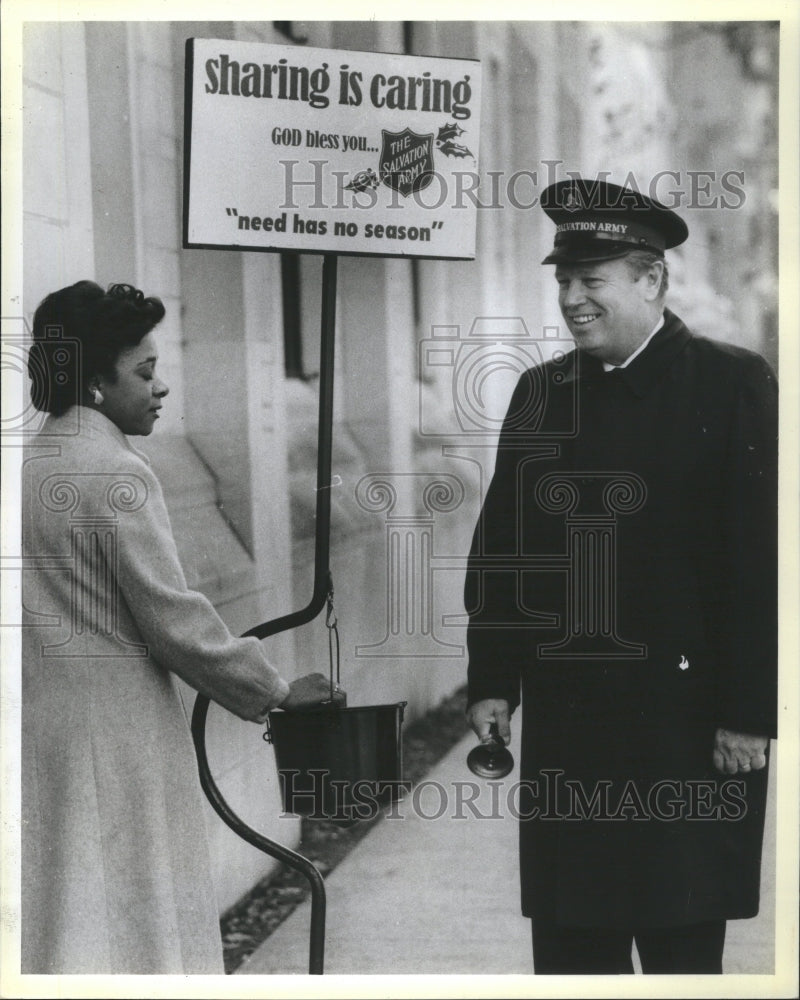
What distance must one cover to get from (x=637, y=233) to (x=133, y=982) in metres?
2.62

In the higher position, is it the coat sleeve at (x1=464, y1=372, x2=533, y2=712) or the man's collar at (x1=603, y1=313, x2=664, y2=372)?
the man's collar at (x1=603, y1=313, x2=664, y2=372)

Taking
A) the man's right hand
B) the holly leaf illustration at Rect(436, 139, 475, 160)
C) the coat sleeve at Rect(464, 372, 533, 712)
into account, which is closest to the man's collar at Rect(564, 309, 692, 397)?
the coat sleeve at Rect(464, 372, 533, 712)

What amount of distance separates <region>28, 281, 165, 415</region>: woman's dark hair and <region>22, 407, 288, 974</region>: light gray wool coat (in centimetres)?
10

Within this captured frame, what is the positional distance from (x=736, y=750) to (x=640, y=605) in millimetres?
513

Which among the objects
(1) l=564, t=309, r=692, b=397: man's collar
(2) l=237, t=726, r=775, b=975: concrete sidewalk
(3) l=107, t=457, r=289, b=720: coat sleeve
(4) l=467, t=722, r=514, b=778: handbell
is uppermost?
(1) l=564, t=309, r=692, b=397: man's collar

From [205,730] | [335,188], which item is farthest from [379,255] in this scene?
[205,730]

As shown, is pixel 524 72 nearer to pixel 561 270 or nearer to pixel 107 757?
pixel 561 270

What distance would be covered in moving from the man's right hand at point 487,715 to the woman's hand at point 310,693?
0.39 m

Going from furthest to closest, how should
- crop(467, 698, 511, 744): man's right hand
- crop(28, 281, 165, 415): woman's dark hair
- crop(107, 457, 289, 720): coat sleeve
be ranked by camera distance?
crop(467, 698, 511, 744): man's right hand
crop(28, 281, 165, 415): woman's dark hair
crop(107, 457, 289, 720): coat sleeve

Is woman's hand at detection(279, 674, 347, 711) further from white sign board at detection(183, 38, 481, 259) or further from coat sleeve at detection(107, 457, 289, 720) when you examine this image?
white sign board at detection(183, 38, 481, 259)

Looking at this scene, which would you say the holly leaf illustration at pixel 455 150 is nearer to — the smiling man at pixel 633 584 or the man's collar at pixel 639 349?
the smiling man at pixel 633 584

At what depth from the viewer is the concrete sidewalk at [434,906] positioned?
154 inches

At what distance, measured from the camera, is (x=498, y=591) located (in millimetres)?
3850

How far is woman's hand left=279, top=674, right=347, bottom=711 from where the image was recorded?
377 centimetres
